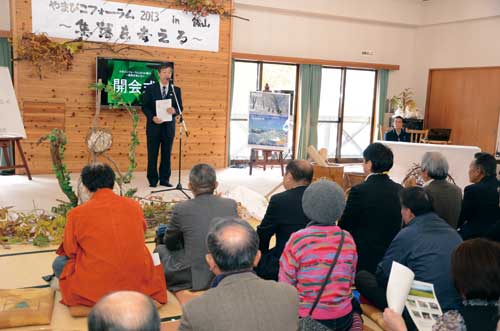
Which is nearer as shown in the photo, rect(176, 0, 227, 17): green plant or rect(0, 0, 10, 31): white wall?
rect(0, 0, 10, 31): white wall

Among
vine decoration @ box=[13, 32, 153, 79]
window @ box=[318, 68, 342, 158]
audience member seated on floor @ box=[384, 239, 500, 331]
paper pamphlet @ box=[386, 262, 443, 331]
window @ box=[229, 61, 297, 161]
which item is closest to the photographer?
audience member seated on floor @ box=[384, 239, 500, 331]

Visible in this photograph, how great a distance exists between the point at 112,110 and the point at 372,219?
580cm

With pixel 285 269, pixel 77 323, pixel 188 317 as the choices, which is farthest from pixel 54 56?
pixel 188 317

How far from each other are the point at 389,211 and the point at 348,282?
971 mm

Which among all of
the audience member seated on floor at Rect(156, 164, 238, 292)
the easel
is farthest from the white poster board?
the audience member seated on floor at Rect(156, 164, 238, 292)

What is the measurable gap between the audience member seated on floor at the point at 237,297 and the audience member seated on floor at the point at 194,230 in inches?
49.5

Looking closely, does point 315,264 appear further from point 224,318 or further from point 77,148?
point 77,148

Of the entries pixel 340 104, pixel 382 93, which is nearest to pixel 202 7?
pixel 340 104

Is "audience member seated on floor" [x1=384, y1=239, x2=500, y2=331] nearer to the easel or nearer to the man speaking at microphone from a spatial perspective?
the man speaking at microphone

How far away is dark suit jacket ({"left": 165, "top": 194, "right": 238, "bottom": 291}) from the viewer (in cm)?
313

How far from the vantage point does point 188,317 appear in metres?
1.64

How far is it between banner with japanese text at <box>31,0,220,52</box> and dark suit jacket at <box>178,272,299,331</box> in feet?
22.1

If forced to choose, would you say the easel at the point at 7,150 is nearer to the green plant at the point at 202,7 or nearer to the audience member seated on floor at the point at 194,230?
the green plant at the point at 202,7

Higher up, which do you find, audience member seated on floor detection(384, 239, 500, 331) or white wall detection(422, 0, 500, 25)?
white wall detection(422, 0, 500, 25)
